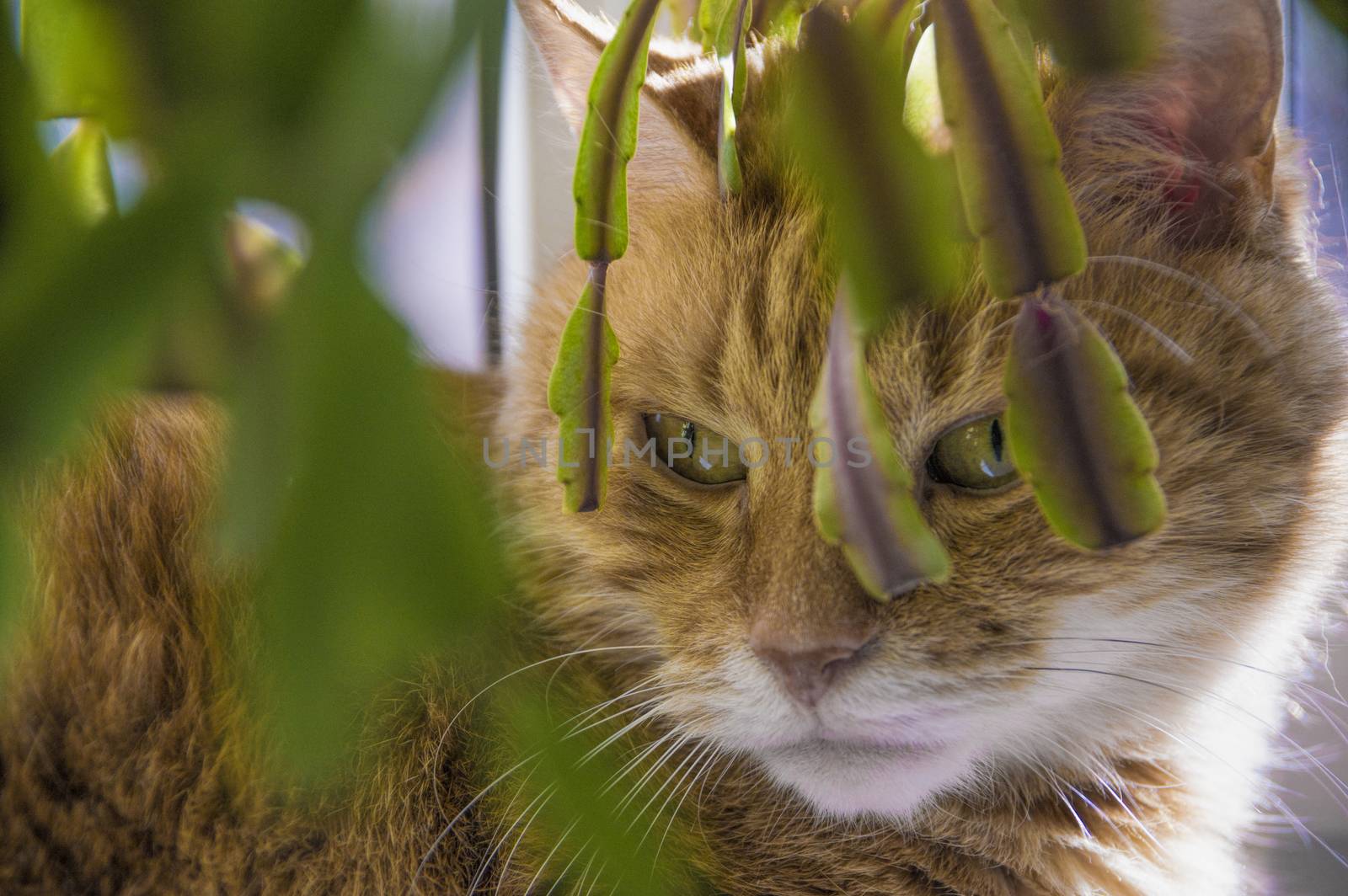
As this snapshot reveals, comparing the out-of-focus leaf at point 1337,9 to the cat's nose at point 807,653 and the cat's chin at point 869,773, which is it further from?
the cat's chin at point 869,773

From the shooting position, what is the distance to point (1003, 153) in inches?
19.7

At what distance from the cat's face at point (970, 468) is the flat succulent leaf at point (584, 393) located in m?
0.34

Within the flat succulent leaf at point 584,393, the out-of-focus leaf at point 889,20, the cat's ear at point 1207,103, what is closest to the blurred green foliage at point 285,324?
the flat succulent leaf at point 584,393

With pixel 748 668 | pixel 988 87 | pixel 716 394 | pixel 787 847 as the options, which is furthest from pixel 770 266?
pixel 787 847

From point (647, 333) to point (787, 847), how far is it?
A: 1.89ft

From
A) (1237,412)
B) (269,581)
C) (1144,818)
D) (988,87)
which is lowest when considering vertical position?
(1144,818)

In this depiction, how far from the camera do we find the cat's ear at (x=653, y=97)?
101 cm

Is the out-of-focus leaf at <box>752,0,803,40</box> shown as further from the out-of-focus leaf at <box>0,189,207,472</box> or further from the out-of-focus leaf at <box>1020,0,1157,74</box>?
the out-of-focus leaf at <box>0,189,207,472</box>

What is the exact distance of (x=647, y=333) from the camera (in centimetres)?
109

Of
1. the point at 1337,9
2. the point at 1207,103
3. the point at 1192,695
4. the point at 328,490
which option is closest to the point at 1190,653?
the point at 1192,695

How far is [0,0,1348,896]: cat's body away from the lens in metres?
0.93

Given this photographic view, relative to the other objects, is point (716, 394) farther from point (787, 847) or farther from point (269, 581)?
point (269, 581)

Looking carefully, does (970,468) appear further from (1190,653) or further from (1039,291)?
(1039,291)

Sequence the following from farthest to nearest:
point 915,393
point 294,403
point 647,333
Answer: point 647,333 → point 915,393 → point 294,403
